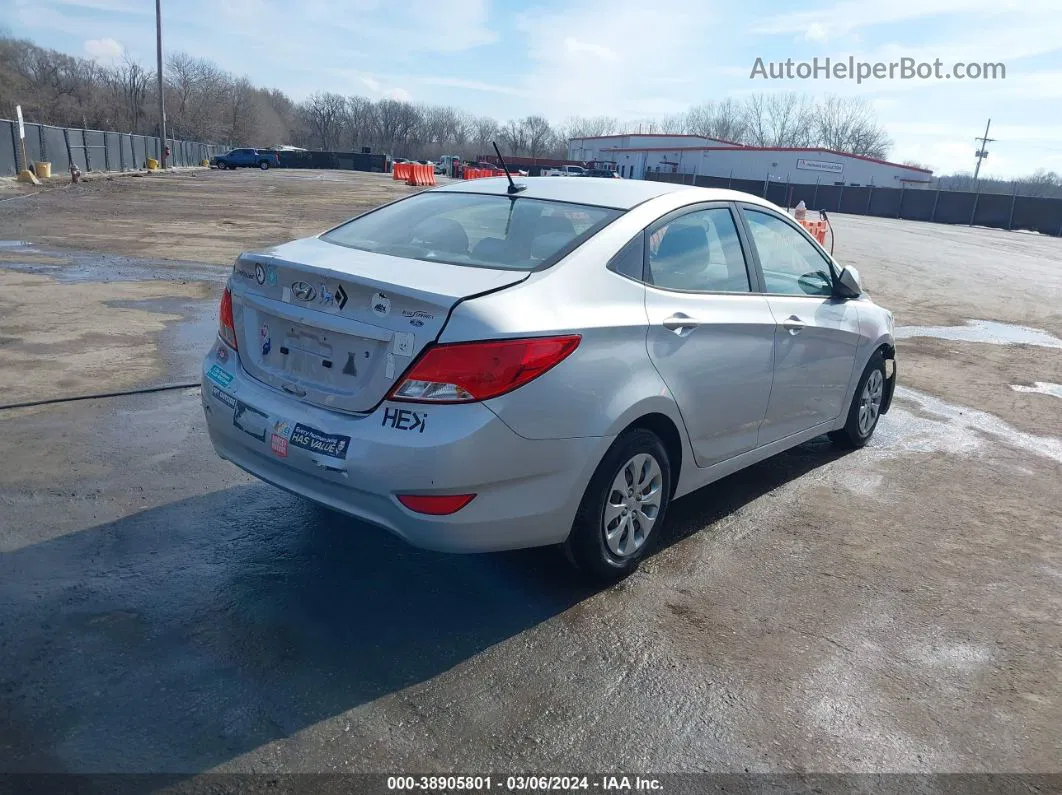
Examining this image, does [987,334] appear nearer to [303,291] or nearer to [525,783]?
[303,291]

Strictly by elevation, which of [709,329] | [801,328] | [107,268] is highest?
[709,329]

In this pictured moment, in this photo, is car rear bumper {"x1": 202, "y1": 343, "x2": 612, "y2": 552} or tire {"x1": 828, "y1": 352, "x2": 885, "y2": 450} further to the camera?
tire {"x1": 828, "y1": 352, "x2": 885, "y2": 450}

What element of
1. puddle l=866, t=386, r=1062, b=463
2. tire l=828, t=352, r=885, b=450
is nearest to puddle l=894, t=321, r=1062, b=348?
puddle l=866, t=386, r=1062, b=463

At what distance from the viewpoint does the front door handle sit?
382 cm

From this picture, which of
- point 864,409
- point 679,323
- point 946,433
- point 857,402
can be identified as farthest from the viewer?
point 946,433

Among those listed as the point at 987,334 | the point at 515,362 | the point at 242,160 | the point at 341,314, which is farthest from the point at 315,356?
the point at 242,160

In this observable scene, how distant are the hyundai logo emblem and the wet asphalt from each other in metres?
1.21

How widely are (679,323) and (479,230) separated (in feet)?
3.47

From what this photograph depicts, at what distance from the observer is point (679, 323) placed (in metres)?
3.86

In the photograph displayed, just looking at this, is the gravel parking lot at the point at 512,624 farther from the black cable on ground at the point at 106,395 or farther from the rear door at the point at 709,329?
the rear door at the point at 709,329

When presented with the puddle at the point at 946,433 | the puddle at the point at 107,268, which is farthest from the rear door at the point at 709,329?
the puddle at the point at 107,268

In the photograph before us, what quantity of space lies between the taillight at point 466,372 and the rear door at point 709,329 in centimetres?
81

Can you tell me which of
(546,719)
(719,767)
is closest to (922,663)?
(719,767)

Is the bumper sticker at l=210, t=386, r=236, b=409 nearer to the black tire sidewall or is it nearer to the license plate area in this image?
the license plate area
